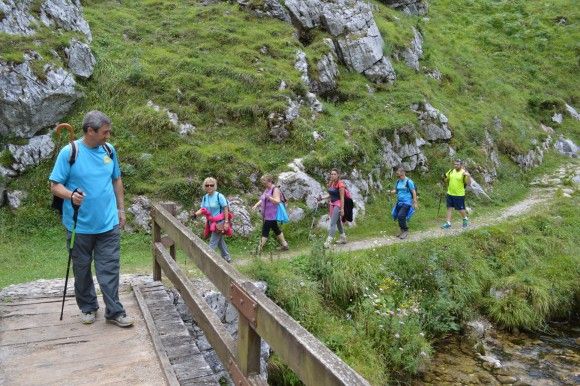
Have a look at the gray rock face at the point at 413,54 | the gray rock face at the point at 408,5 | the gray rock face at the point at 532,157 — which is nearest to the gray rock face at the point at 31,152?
the gray rock face at the point at 413,54

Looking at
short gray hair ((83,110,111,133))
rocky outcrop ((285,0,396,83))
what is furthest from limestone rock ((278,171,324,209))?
short gray hair ((83,110,111,133))

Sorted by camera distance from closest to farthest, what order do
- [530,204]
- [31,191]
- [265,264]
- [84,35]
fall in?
[265,264], [31,191], [84,35], [530,204]

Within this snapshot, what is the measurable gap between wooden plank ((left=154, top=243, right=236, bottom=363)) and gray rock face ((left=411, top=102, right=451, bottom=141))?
1582 cm

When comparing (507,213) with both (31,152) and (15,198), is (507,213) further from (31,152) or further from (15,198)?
(15,198)

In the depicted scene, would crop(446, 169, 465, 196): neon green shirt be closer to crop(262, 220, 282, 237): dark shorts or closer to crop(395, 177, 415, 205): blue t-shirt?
crop(395, 177, 415, 205): blue t-shirt

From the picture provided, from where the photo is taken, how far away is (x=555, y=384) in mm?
9391

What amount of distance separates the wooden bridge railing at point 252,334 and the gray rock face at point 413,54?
20.5 m

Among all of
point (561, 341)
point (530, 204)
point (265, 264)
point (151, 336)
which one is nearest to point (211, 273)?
point (151, 336)

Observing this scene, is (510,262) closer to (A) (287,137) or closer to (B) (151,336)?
(A) (287,137)

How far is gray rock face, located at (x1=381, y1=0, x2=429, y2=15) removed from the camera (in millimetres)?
28594

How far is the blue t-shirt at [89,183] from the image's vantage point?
5.68 metres

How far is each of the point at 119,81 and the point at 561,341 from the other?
14.6 meters

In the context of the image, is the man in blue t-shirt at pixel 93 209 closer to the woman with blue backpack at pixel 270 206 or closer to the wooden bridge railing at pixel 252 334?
the wooden bridge railing at pixel 252 334

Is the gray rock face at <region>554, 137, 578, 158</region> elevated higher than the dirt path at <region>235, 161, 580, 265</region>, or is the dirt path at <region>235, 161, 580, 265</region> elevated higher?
the gray rock face at <region>554, 137, 578, 158</region>
